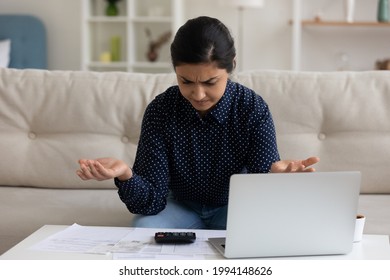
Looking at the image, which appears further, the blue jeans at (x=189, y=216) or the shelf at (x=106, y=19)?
the shelf at (x=106, y=19)

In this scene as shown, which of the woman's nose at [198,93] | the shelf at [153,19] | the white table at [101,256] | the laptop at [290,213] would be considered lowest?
the white table at [101,256]

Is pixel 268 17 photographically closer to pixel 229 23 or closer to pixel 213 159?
pixel 229 23

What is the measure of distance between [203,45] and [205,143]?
0.30 m

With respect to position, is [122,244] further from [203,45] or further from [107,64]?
[107,64]

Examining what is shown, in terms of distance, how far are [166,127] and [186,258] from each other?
580 mm

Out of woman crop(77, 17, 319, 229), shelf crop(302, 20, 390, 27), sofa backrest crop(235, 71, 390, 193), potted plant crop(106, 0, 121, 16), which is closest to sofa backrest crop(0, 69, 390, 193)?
sofa backrest crop(235, 71, 390, 193)

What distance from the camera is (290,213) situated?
4.01ft

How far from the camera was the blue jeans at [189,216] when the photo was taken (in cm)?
170

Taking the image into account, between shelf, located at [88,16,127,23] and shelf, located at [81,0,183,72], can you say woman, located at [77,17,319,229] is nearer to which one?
shelf, located at [81,0,183,72]

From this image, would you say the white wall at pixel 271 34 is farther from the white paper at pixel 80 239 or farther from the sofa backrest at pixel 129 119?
the white paper at pixel 80 239

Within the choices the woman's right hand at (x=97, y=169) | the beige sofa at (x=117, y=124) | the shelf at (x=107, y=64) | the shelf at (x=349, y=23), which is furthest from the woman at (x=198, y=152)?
the shelf at (x=107, y=64)

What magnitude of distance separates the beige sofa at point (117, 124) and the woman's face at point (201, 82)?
1.87ft

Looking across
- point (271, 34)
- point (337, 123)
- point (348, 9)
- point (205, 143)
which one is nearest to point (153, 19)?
point (271, 34)

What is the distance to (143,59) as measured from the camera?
485 centimetres
